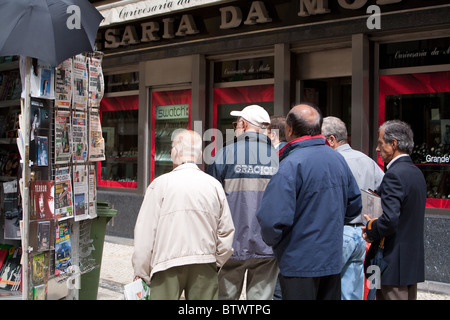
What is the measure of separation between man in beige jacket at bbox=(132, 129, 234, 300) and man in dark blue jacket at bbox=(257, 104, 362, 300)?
1.29 feet

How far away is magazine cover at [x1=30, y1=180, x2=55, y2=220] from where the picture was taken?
4367 millimetres

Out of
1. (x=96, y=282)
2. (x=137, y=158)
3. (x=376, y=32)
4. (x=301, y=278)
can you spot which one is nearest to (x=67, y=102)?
(x=96, y=282)

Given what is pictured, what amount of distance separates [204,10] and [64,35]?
4.75m

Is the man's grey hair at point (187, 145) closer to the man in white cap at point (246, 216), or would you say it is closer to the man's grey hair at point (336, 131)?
the man in white cap at point (246, 216)

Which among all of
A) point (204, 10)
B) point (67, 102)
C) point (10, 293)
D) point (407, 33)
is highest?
point (204, 10)

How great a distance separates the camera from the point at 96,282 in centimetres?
527

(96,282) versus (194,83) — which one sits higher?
(194,83)

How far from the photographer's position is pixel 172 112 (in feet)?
31.2

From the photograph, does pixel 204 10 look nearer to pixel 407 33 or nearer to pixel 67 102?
A: pixel 407 33

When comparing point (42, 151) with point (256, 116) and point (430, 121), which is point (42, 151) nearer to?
point (256, 116)

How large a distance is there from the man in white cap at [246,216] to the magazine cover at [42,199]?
1.40 m

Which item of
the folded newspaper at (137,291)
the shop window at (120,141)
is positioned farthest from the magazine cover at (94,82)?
the shop window at (120,141)

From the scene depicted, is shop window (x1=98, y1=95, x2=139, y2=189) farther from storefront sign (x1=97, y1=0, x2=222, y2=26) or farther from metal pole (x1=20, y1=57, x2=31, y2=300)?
metal pole (x1=20, y1=57, x2=31, y2=300)

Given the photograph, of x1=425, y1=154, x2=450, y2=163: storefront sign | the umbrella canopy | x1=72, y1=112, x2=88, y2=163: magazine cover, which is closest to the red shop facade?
x1=425, y1=154, x2=450, y2=163: storefront sign
